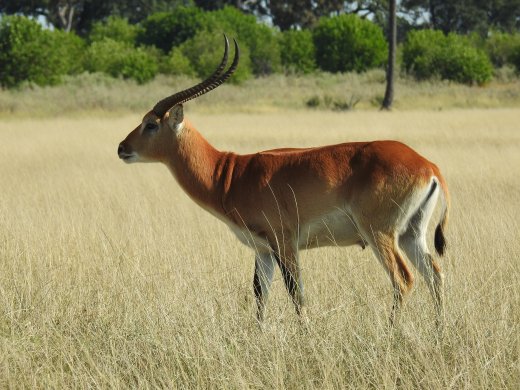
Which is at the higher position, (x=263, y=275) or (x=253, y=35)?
(x=263, y=275)

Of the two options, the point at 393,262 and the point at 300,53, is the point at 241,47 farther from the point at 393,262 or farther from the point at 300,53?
the point at 393,262

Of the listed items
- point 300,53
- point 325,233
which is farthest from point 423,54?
point 325,233

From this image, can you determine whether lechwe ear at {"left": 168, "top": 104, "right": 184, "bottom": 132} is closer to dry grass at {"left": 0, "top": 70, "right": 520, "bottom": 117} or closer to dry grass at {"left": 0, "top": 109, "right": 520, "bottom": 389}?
dry grass at {"left": 0, "top": 109, "right": 520, "bottom": 389}

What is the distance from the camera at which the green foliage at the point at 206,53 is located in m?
45.7

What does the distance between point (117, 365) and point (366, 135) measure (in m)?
14.5

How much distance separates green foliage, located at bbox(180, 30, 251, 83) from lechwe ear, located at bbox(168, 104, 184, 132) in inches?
1518

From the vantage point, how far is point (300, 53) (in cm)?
5559

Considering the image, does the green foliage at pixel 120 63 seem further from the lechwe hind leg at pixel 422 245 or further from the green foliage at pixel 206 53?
the lechwe hind leg at pixel 422 245

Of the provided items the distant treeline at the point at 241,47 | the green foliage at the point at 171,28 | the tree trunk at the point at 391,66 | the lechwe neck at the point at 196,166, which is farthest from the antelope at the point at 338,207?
the green foliage at the point at 171,28

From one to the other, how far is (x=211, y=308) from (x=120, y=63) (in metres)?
39.5

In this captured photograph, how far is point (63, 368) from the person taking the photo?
4.33 metres

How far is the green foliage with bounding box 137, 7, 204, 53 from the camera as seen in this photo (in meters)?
58.8

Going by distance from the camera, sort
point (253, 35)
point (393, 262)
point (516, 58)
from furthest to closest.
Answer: point (253, 35) < point (516, 58) < point (393, 262)

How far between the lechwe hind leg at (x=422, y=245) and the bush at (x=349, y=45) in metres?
48.2
